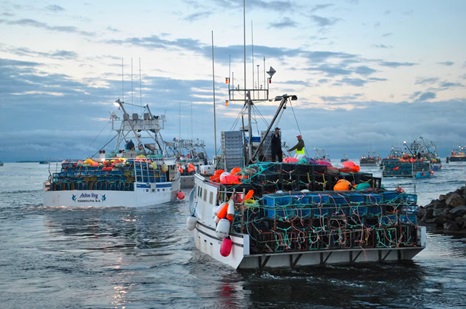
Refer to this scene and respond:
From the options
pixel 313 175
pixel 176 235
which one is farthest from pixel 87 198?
pixel 313 175

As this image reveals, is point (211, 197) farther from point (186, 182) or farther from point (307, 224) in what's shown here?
point (186, 182)

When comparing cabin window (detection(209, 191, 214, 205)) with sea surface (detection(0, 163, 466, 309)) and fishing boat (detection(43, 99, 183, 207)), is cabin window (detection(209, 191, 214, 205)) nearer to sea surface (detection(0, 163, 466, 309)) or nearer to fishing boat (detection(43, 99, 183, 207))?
sea surface (detection(0, 163, 466, 309))

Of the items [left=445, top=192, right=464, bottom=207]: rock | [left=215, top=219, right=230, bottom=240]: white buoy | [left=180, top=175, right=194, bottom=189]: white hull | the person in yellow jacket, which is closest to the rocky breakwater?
[left=445, top=192, right=464, bottom=207]: rock

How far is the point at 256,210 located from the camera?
773 inches

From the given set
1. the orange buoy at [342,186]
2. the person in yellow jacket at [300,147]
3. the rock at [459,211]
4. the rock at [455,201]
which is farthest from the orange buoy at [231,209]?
the rock at [455,201]

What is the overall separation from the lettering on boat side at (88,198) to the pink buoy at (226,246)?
30.0m

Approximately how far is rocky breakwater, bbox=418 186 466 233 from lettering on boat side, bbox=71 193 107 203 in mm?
23705

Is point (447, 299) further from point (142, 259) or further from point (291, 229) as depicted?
point (142, 259)

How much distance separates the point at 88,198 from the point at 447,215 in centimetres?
2676

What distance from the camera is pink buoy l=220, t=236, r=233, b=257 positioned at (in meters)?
19.1

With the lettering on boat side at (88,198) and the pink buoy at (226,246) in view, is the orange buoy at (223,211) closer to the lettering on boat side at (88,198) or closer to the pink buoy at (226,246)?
the pink buoy at (226,246)

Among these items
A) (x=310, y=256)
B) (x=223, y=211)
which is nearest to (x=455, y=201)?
(x=310, y=256)

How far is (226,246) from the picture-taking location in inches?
750

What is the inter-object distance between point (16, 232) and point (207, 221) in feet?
52.6
